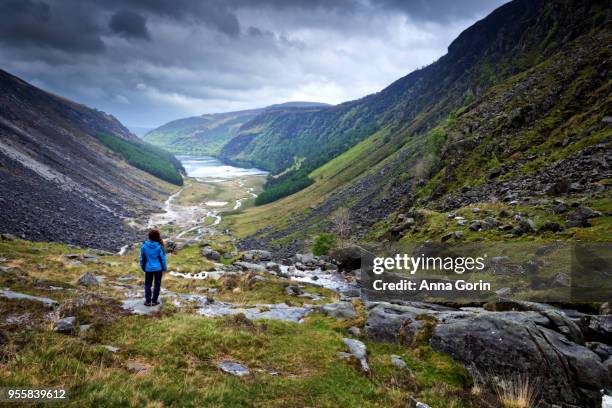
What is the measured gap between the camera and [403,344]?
55.9 feet

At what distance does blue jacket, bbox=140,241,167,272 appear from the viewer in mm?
17547

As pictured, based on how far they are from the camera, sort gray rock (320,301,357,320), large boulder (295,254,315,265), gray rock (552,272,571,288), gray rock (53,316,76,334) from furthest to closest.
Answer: large boulder (295,254,315,265)
gray rock (552,272,571,288)
gray rock (320,301,357,320)
gray rock (53,316,76,334)

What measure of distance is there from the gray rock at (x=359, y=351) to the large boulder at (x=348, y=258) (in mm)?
35756

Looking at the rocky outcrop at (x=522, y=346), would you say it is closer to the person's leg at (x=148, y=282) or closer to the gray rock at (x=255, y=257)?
the person's leg at (x=148, y=282)

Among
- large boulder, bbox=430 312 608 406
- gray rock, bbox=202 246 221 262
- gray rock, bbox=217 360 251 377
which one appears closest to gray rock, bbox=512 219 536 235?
large boulder, bbox=430 312 608 406

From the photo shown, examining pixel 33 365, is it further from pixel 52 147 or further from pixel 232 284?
pixel 52 147

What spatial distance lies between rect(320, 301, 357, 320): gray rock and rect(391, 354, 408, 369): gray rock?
536 cm

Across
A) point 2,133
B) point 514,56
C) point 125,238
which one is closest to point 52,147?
point 2,133

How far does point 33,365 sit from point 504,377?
1718 centimetres

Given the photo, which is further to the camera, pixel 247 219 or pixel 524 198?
pixel 247 219

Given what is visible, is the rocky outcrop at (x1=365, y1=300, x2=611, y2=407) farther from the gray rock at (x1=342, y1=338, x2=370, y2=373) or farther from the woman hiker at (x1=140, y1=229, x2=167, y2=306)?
the woman hiker at (x1=140, y1=229, x2=167, y2=306)

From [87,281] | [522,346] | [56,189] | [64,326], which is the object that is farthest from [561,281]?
[56,189]

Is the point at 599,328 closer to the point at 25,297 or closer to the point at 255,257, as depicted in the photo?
→ the point at 25,297

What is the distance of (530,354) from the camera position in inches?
551
